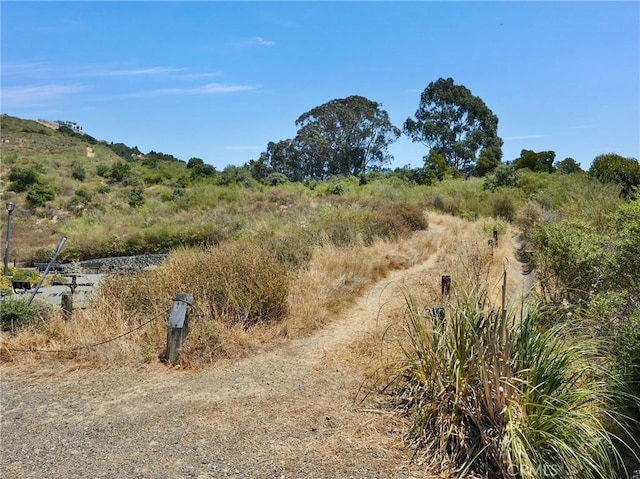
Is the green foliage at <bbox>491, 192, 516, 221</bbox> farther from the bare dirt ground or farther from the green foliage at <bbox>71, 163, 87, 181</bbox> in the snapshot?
the green foliage at <bbox>71, 163, 87, 181</bbox>

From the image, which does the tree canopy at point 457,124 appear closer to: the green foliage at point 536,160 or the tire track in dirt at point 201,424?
the green foliage at point 536,160

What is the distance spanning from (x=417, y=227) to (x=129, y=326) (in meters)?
12.2

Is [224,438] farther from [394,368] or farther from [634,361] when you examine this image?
[634,361]

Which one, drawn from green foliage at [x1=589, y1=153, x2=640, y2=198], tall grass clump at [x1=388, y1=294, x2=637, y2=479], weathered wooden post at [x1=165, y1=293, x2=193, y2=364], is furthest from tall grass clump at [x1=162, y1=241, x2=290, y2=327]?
green foliage at [x1=589, y1=153, x2=640, y2=198]

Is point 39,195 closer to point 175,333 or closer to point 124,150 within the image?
point 175,333

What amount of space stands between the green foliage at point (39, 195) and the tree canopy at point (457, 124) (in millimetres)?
32959

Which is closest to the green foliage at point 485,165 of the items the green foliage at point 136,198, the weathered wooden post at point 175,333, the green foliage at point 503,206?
the green foliage at point 503,206

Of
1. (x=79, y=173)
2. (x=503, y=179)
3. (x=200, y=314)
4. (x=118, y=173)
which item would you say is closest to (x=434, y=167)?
(x=503, y=179)

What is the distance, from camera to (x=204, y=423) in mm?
3811

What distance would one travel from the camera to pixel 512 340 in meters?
3.44

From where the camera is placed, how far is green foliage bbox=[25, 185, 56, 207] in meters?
29.5

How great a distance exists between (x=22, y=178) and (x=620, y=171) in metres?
34.7

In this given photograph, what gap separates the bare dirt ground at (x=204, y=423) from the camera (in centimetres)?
320

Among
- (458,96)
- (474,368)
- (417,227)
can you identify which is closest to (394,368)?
(474,368)
